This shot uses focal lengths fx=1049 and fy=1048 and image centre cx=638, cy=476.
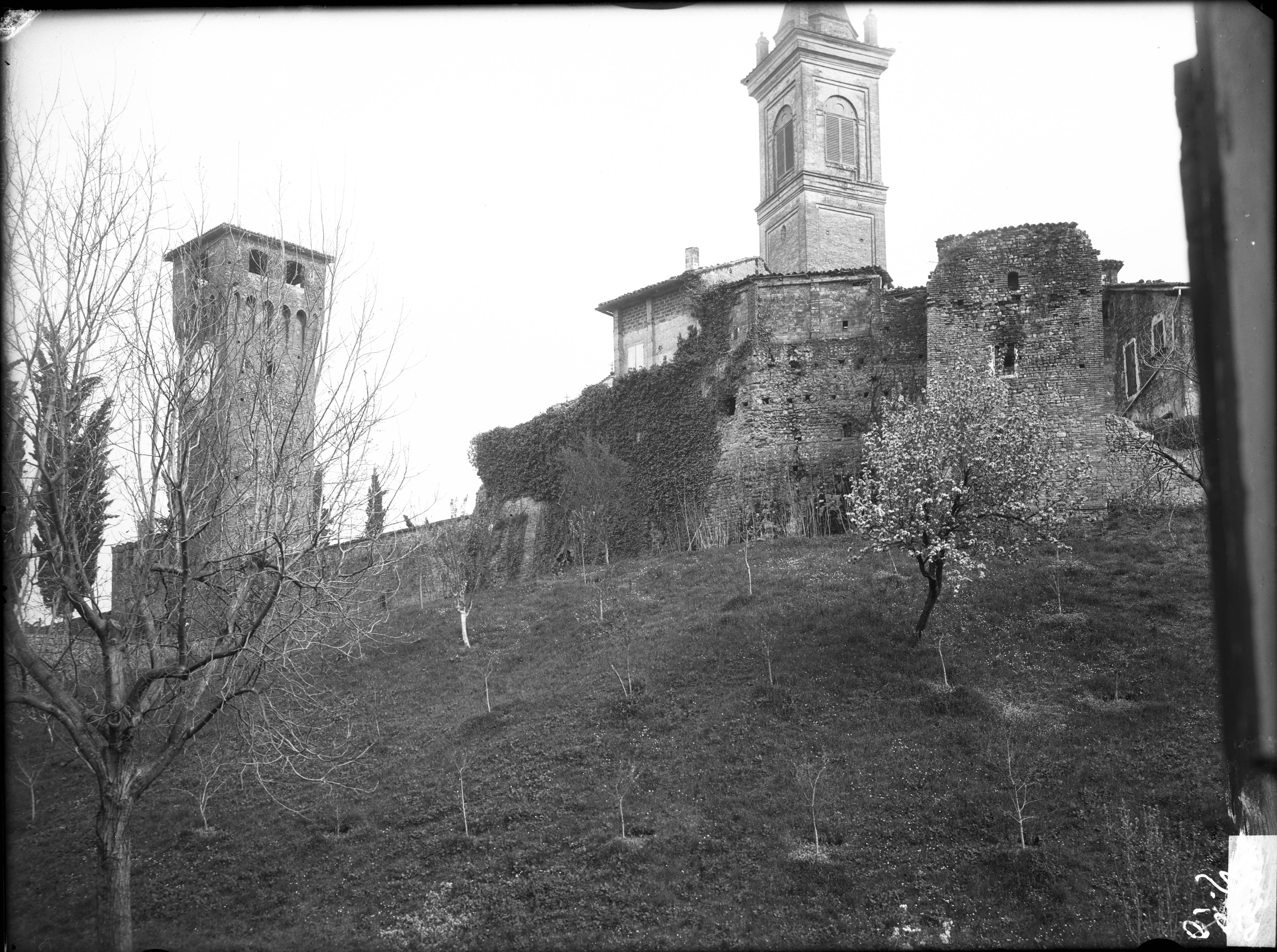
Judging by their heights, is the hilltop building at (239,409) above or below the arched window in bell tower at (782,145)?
below

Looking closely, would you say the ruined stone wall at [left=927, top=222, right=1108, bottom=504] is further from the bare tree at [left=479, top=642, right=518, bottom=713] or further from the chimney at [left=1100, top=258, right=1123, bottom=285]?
the bare tree at [left=479, top=642, right=518, bottom=713]

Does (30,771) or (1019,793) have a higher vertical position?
(1019,793)

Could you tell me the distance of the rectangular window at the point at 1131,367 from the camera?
27.6 m

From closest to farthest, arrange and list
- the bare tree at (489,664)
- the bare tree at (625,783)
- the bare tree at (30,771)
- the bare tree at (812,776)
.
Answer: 1. the bare tree at (812,776)
2. the bare tree at (625,783)
3. the bare tree at (30,771)
4. the bare tree at (489,664)

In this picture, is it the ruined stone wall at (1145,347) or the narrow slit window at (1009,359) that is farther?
the narrow slit window at (1009,359)

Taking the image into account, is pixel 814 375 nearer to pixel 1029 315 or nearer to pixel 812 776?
pixel 1029 315

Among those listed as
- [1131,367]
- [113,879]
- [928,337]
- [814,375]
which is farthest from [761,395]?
[113,879]

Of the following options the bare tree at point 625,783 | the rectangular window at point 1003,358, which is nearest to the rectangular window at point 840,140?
the rectangular window at point 1003,358

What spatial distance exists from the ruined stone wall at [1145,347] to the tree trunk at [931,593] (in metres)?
11.0

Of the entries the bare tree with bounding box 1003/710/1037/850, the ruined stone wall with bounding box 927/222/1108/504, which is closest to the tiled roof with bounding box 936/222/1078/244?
the ruined stone wall with bounding box 927/222/1108/504

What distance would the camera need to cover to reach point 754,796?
13.7 meters

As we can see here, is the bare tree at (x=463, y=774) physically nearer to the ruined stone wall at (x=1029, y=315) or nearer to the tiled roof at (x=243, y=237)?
the tiled roof at (x=243, y=237)

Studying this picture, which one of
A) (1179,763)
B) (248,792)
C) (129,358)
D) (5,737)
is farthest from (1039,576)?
(5,737)

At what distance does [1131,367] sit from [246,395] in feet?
80.0
